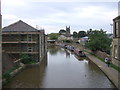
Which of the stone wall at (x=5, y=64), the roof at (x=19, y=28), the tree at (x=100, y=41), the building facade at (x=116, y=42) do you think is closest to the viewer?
the stone wall at (x=5, y=64)

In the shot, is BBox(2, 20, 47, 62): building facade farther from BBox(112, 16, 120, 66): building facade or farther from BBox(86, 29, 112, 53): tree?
BBox(86, 29, 112, 53): tree

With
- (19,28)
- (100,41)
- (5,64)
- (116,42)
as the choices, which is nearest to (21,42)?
(19,28)

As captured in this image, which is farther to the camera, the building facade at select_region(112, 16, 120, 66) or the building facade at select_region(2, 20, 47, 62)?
the building facade at select_region(2, 20, 47, 62)

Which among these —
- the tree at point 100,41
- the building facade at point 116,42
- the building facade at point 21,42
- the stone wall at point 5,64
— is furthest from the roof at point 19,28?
the tree at point 100,41

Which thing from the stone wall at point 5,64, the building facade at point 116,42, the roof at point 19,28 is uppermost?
the roof at point 19,28

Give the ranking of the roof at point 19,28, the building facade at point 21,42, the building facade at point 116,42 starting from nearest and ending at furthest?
the building facade at point 116,42
the building facade at point 21,42
the roof at point 19,28

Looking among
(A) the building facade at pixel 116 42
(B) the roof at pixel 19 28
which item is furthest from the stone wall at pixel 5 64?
(A) the building facade at pixel 116 42

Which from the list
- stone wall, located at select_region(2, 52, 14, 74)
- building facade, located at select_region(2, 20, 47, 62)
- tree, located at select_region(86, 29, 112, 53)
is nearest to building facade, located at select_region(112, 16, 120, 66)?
building facade, located at select_region(2, 20, 47, 62)

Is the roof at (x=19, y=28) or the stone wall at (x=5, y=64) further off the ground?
the roof at (x=19, y=28)

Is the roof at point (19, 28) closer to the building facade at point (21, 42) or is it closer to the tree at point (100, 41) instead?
the building facade at point (21, 42)

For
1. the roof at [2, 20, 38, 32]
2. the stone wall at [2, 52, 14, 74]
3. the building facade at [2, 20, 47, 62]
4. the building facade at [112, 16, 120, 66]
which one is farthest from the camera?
the roof at [2, 20, 38, 32]

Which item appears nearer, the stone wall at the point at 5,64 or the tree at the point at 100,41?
the stone wall at the point at 5,64

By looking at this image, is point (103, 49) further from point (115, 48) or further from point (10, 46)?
point (10, 46)

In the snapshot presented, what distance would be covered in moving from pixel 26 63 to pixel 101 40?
18744 mm
